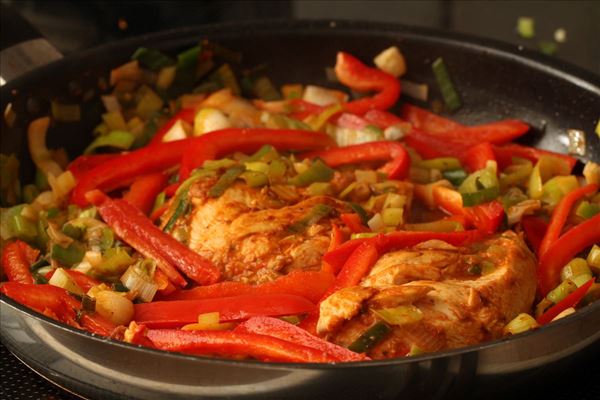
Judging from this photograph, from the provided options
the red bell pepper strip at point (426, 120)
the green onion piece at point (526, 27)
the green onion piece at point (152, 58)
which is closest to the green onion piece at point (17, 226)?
the green onion piece at point (152, 58)

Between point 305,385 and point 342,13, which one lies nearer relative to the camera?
point 305,385

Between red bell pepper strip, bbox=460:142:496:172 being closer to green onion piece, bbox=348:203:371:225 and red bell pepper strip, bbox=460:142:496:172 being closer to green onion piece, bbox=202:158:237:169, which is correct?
green onion piece, bbox=348:203:371:225

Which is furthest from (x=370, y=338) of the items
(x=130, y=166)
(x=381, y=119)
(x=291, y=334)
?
(x=381, y=119)

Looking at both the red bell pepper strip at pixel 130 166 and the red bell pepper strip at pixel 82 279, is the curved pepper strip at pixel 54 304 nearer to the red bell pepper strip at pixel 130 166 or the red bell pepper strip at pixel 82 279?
the red bell pepper strip at pixel 82 279

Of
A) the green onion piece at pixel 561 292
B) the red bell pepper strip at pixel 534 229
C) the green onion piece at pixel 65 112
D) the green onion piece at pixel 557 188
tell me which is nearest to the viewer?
the green onion piece at pixel 561 292

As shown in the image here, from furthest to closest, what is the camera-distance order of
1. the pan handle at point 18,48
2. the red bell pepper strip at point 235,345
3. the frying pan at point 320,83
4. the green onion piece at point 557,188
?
the pan handle at point 18,48
the green onion piece at point 557,188
the red bell pepper strip at point 235,345
the frying pan at point 320,83

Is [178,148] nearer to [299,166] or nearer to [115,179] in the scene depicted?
[115,179]

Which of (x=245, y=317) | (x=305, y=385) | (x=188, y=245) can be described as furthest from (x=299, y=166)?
(x=305, y=385)

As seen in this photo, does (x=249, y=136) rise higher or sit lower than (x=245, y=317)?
higher
